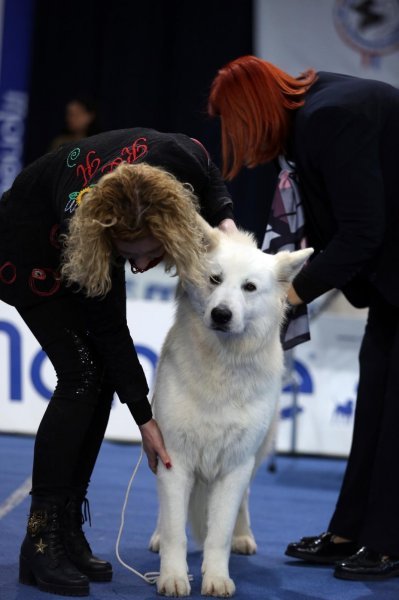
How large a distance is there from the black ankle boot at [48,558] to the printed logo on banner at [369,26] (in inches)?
213

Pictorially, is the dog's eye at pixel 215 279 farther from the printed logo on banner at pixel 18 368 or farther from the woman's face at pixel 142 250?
the printed logo on banner at pixel 18 368

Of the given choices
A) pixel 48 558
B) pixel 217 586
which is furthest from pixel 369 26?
pixel 48 558

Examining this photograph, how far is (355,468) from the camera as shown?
3.39m

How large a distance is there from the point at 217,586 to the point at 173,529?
0.21m

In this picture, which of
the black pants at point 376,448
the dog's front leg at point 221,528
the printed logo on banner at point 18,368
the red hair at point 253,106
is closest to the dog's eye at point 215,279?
the red hair at point 253,106

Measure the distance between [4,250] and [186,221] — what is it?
676 mm

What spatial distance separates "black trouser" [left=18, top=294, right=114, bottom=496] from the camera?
9.03 ft

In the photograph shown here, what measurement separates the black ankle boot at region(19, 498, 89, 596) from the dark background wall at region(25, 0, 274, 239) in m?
5.34

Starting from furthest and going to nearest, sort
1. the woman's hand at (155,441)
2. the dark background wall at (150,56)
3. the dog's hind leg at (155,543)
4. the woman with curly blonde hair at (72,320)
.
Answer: the dark background wall at (150,56)
the dog's hind leg at (155,543)
the woman's hand at (155,441)
the woman with curly blonde hair at (72,320)

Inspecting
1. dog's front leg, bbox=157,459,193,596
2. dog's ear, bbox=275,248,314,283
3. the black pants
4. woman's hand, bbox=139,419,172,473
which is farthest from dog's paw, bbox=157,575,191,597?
dog's ear, bbox=275,248,314,283

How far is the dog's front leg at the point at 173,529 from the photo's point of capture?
9.09 ft

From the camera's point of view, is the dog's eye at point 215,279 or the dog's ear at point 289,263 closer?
the dog's eye at point 215,279

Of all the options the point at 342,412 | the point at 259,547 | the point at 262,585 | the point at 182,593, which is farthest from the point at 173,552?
the point at 342,412

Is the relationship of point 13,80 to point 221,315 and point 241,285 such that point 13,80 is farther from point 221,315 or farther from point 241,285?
point 221,315
